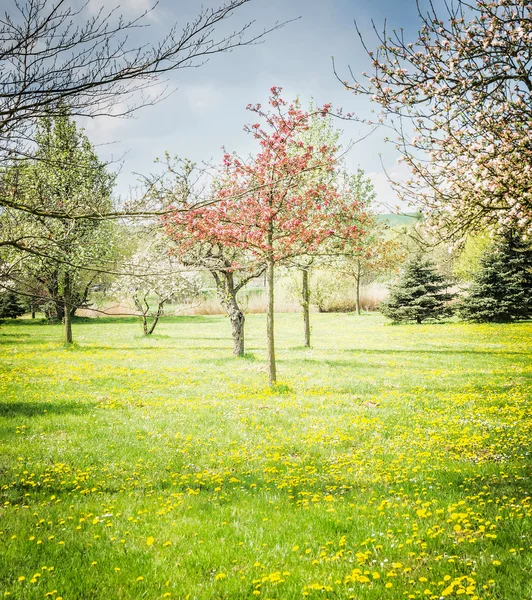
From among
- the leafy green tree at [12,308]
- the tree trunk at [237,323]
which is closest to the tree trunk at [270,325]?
the tree trunk at [237,323]

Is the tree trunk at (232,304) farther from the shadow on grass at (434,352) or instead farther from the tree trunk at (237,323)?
the shadow on grass at (434,352)

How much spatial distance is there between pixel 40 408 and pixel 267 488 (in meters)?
7.30

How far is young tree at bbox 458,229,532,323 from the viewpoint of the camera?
104 ft

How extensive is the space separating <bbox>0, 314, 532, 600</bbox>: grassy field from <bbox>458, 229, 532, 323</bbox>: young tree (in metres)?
20.7

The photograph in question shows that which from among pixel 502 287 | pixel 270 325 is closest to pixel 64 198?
pixel 270 325

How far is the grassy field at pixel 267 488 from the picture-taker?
4.03 meters

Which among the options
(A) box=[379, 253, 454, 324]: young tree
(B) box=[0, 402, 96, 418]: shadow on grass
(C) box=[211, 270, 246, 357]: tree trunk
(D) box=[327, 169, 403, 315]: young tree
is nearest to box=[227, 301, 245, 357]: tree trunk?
(C) box=[211, 270, 246, 357]: tree trunk

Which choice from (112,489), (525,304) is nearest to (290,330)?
(525,304)

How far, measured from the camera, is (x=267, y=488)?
6.08 metres

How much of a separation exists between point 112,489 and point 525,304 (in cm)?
3377

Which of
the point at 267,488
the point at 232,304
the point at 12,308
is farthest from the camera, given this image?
the point at 12,308

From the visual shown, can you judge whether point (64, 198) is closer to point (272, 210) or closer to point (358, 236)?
point (272, 210)

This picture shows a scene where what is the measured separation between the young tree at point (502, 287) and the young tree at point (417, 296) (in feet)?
11.2

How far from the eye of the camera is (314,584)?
3832 millimetres
